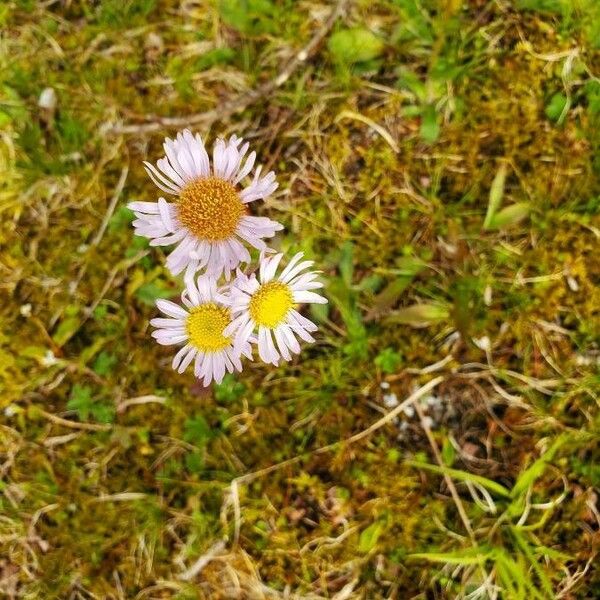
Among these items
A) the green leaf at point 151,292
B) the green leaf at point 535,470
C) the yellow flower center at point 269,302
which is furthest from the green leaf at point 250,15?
the green leaf at point 535,470

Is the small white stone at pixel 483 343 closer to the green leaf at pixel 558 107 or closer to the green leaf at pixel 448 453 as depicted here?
the green leaf at pixel 448 453

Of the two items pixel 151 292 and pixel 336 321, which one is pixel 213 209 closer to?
pixel 151 292

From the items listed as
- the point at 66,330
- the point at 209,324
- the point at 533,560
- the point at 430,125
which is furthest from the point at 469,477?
the point at 66,330

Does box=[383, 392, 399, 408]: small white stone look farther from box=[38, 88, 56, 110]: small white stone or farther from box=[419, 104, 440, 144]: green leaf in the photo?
box=[38, 88, 56, 110]: small white stone

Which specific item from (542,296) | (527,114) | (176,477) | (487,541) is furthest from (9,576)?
(527,114)

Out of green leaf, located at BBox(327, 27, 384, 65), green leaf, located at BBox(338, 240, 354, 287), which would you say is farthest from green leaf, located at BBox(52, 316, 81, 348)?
green leaf, located at BBox(327, 27, 384, 65)

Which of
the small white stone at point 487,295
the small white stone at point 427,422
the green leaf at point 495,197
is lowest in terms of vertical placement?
the small white stone at point 427,422
